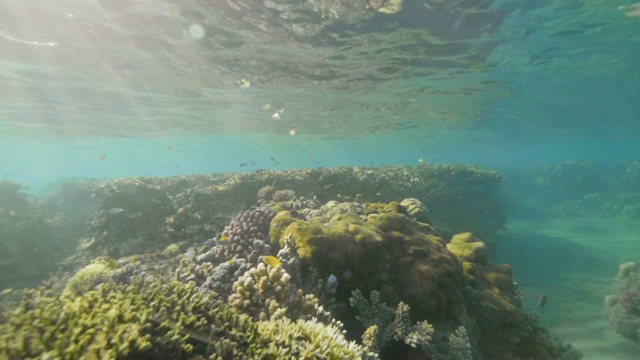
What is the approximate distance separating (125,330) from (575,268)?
2010 centimetres

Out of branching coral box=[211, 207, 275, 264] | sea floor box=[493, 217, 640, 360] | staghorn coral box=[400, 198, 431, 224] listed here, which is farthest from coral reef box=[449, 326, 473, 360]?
sea floor box=[493, 217, 640, 360]

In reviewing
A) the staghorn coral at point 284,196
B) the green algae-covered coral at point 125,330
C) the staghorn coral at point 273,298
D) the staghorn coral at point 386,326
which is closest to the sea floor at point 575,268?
the staghorn coral at point 386,326

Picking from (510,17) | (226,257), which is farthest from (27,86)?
(510,17)

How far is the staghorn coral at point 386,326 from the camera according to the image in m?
5.14

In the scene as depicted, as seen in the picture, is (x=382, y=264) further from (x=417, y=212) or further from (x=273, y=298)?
(x=417, y=212)

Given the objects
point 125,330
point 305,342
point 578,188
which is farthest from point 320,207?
point 578,188

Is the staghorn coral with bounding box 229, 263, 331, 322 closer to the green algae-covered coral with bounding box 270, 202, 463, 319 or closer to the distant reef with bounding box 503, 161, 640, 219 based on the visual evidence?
the green algae-covered coral with bounding box 270, 202, 463, 319

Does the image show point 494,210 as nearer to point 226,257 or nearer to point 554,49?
point 554,49

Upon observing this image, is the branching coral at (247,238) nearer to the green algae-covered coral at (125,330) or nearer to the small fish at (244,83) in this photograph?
the green algae-covered coral at (125,330)

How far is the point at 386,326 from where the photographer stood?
213 inches

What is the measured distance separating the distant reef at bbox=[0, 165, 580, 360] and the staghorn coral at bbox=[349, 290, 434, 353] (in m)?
0.02

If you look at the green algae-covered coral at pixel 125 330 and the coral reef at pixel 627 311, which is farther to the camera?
the coral reef at pixel 627 311

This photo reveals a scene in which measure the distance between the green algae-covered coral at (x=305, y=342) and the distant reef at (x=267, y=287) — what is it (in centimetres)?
2

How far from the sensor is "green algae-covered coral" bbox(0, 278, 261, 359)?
2.52m
